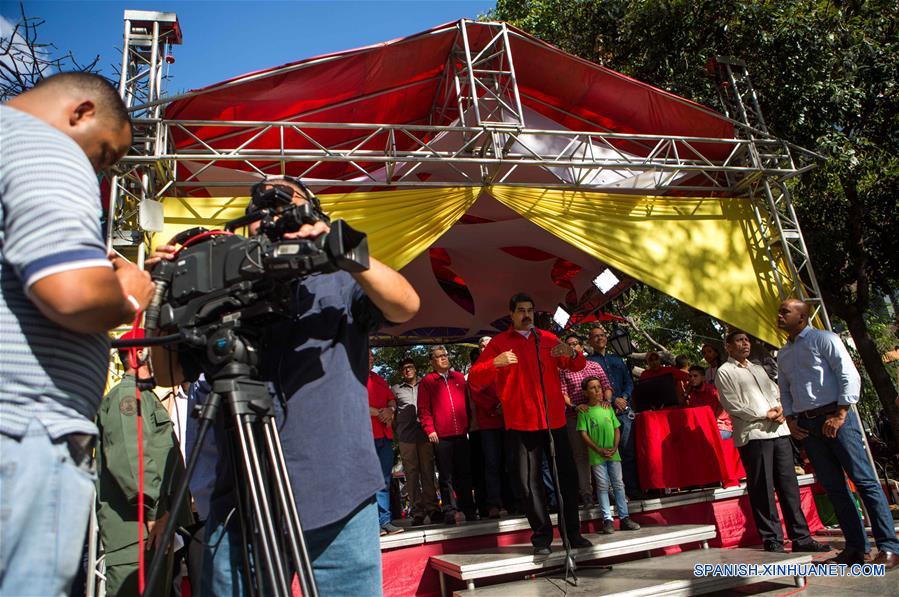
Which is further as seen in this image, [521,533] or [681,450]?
[681,450]

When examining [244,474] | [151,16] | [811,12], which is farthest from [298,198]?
[811,12]

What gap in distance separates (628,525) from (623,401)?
141 centimetres

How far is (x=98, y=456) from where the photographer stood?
3617 millimetres

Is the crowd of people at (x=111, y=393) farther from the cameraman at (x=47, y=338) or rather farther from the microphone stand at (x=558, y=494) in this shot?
the microphone stand at (x=558, y=494)

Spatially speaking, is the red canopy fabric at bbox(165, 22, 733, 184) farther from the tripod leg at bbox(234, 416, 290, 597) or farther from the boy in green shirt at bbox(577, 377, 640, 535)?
the tripod leg at bbox(234, 416, 290, 597)

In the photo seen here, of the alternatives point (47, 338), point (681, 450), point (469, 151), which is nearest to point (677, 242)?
point (681, 450)

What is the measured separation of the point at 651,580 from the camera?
3.83 meters

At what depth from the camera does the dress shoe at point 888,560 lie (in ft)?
13.6

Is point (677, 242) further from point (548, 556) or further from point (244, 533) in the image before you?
point (244, 533)

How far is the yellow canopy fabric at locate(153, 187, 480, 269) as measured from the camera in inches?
209

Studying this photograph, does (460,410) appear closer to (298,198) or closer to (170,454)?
(170,454)

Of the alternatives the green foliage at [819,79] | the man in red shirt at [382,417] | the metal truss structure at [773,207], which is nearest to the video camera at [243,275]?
the man in red shirt at [382,417]

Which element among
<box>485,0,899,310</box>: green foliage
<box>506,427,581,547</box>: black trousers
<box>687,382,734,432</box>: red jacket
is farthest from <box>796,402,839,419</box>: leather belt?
<box>485,0,899,310</box>: green foliage

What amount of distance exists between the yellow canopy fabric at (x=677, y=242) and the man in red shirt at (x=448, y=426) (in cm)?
185
